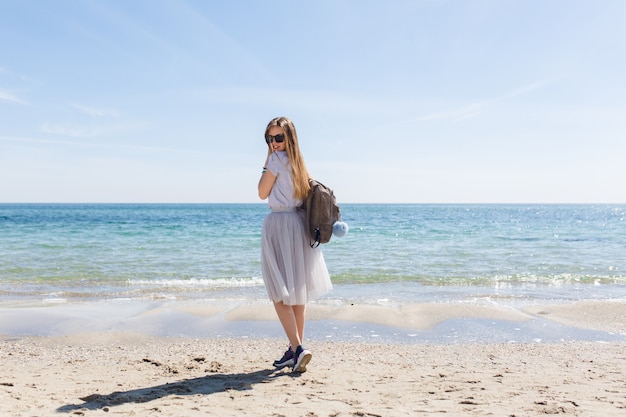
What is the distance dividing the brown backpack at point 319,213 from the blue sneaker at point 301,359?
0.91 metres

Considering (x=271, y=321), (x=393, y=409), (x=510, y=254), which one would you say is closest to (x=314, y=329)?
(x=271, y=321)

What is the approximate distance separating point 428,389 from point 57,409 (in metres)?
2.55

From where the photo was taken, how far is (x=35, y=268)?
11.9 metres

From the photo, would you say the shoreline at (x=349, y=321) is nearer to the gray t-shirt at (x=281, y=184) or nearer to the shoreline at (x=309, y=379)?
the shoreline at (x=309, y=379)

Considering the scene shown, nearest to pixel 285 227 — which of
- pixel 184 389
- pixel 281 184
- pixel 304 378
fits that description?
pixel 281 184

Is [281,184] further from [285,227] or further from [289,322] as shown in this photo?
[289,322]

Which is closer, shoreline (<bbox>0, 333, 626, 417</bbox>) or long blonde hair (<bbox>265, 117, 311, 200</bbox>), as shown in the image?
shoreline (<bbox>0, 333, 626, 417</bbox>)

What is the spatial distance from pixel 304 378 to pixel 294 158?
1.81 metres

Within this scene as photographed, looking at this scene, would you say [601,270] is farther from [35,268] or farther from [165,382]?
[35,268]

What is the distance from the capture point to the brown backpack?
13.9 feet

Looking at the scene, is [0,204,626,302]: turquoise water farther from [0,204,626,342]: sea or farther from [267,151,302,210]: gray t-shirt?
[267,151,302,210]: gray t-shirt

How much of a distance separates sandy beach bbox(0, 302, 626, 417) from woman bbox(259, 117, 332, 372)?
1.98 ft

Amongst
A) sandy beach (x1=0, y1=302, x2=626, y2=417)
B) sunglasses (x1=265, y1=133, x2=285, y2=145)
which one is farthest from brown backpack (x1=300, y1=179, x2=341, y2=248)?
sandy beach (x1=0, y1=302, x2=626, y2=417)

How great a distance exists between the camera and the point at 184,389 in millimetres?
3744
